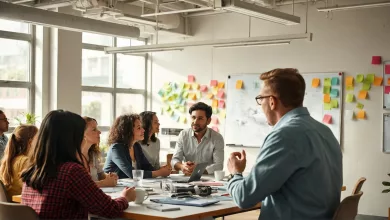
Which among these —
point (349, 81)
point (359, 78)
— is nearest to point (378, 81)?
point (359, 78)

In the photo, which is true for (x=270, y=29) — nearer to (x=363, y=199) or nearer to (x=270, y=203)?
(x=363, y=199)

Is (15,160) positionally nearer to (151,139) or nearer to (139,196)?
(139,196)

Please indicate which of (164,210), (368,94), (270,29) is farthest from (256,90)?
(164,210)

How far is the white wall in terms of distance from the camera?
276 inches

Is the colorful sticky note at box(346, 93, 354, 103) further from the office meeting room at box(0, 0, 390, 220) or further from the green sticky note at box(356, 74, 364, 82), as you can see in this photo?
the green sticky note at box(356, 74, 364, 82)

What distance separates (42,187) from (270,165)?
1.11 meters

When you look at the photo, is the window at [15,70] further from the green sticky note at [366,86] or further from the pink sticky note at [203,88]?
the green sticky note at [366,86]

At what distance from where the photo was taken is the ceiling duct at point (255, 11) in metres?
5.75

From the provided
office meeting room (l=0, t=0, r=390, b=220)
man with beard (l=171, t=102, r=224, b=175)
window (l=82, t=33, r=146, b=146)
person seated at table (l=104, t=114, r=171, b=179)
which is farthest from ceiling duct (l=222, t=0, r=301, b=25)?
window (l=82, t=33, r=146, b=146)

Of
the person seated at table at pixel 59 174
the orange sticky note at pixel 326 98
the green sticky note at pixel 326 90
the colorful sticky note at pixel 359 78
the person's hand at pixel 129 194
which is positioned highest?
the colorful sticky note at pixel 359 78

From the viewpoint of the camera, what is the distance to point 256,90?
797 centimetres

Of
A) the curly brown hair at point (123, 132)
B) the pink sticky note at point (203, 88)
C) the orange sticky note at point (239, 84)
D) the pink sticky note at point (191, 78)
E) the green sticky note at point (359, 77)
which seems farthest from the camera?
the pink sticky note at point (191, 78)

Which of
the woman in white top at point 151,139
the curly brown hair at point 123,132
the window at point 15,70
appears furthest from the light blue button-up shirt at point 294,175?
the window at point 15,70

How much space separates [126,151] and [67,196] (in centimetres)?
217
